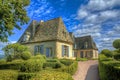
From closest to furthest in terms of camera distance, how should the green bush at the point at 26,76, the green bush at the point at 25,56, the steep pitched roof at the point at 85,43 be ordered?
the green bush at the point at 26,76 < the green bush at the point at 25,56 < the steep pitched roof at the point at 85,43

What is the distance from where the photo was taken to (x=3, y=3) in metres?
15.6

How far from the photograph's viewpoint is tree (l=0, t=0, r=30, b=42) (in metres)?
15.8

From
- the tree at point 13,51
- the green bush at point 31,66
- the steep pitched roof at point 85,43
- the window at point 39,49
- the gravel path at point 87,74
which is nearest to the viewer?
the green bush at point 31,66

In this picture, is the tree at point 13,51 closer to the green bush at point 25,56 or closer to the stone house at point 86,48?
the green bush at point 25,56

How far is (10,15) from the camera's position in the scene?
54.2ft

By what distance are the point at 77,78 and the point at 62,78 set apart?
6.03 metres

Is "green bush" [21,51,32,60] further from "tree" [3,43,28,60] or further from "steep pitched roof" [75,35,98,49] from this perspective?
"steep pitched roof" [75,35,98,49]

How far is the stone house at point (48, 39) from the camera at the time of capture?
86.3 feet

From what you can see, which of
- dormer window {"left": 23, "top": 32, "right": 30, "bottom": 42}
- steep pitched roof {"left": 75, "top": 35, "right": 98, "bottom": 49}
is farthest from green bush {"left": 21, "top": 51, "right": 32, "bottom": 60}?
steep pitched roof {"left": 75, "top": 35, "right": 98, "bottom": 49}

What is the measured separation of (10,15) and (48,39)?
10820 mm

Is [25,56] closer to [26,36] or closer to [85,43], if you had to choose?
[26,36]

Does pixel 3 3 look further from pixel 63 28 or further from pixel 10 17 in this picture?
pixel 63 28

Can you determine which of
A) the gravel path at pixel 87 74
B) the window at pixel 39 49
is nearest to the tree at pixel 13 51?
the window at pixel 39 49

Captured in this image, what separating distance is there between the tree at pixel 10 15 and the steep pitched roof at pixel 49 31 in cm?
834
